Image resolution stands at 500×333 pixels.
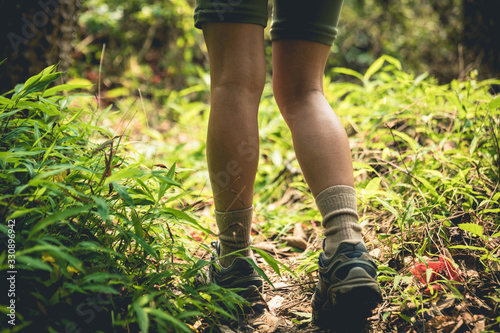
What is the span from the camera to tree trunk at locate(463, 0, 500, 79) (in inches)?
104

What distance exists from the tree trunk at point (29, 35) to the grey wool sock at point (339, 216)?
1387mm

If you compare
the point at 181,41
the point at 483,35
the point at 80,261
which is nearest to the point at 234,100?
the point at 80,261

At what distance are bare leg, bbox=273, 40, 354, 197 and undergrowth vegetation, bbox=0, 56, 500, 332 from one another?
31 centimetres

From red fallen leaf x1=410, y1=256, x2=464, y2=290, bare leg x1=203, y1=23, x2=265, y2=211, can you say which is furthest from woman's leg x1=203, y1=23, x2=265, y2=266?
red fallen leaf x1=410, y1=256, x2=464, y2=290

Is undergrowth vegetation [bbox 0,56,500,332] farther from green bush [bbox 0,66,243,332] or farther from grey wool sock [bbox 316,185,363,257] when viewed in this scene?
grey wool sock [bbox 316,185,363,257]

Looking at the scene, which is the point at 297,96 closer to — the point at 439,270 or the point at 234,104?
the point at 234,104

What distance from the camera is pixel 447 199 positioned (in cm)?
144

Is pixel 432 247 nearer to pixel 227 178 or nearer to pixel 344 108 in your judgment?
pixel 227 178

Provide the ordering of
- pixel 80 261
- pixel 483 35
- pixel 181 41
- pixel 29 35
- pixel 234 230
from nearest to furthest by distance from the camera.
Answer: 1. pixel 80 261
2. pixel 234 230
3. pixel 29 35
4. pixel 483 35
5. pixel 181 41

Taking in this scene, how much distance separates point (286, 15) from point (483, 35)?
2453mm

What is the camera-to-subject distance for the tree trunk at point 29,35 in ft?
5.00

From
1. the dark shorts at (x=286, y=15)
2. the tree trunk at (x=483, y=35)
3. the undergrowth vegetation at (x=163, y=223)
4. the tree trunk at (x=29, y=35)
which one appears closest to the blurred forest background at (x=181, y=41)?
the tree trunk at (x=483, y=35)

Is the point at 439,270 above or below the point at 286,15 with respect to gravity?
below

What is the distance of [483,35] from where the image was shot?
2.71 meters
